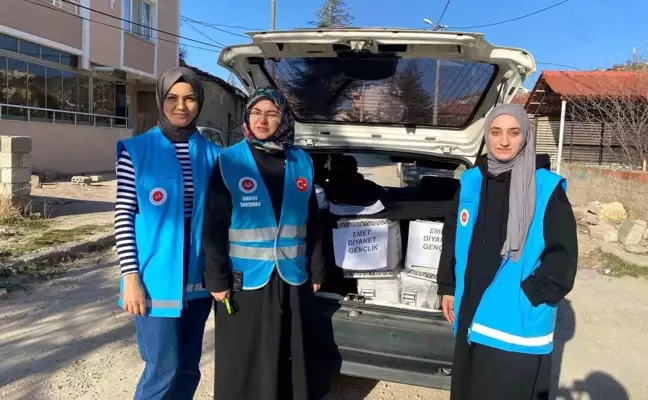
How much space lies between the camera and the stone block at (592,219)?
829 cm

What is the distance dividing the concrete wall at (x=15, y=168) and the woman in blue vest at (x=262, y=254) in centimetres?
657

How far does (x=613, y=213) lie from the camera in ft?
27.3

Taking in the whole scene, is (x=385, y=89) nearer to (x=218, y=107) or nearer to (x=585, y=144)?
(x=585, y=144)

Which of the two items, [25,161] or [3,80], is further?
[3,80]

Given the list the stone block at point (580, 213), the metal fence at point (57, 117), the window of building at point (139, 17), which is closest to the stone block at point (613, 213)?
the stone block at point (580, 213)

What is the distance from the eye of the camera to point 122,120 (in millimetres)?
18500

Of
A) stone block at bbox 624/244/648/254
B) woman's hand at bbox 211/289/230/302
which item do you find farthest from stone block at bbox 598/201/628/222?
woman's hand at bbox 211/289/230/302

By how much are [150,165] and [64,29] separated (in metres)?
14.6

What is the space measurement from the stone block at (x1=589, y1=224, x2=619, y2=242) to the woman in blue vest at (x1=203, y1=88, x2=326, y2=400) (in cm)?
651

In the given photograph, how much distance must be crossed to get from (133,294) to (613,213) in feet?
27.5

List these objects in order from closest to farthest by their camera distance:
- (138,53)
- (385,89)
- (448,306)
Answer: (448,306) < (385,89) < (138,53)

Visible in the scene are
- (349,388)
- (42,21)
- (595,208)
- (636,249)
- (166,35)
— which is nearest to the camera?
(349,388)

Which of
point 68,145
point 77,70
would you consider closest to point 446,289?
point 68,145

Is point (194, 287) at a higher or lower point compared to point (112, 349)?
higher
